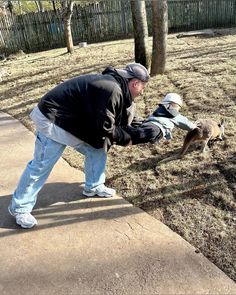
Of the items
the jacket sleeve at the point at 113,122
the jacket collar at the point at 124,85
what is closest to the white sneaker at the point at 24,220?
the jacket sleeve at the point at 113,122

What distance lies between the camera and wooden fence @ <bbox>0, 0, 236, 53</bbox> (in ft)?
51.9

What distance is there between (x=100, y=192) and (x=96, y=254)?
2.65ft

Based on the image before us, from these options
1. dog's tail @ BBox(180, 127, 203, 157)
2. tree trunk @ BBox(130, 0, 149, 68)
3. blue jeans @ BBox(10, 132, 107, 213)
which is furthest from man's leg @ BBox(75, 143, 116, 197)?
tree trunk @ BBox(130, 0, 149, 68)

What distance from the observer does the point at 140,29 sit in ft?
25.6

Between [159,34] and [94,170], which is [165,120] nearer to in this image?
[94,170]

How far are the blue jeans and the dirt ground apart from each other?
1.93 feet

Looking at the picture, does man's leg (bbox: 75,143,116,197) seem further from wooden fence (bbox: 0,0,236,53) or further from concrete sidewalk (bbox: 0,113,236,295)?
wooden fence (bbox: 0,0,236,53)

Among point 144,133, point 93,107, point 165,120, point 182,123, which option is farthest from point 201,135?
point 93,107

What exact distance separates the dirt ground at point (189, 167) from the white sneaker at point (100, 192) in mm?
141

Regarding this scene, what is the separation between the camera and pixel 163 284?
2617 mm

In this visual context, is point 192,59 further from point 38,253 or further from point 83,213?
point 38,253

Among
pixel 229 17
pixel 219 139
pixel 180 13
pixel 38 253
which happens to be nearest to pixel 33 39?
pixel 180 13

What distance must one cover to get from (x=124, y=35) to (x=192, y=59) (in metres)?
8.38

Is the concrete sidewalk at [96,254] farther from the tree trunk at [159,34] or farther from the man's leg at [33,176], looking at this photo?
the tree trunk at [159,34]
